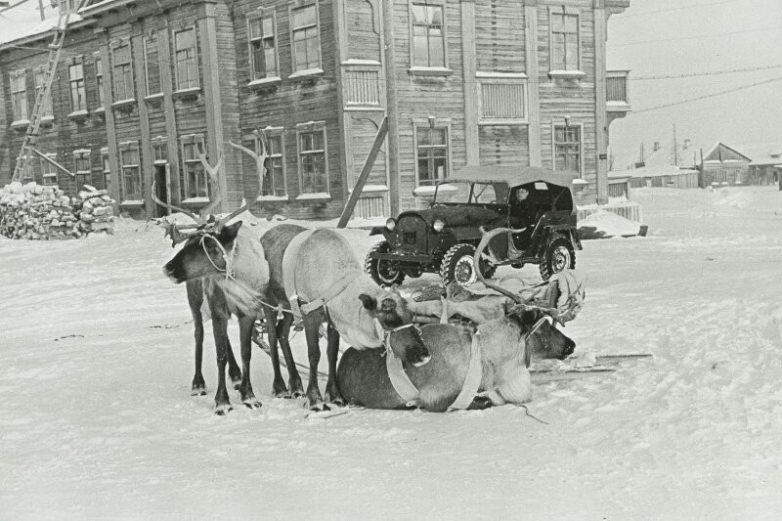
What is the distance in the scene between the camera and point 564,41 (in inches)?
982

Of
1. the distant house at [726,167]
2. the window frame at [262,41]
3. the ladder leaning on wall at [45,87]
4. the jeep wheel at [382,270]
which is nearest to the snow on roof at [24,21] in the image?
the ladder leaning on wall at [45,87]

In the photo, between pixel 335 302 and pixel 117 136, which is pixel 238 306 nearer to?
pixel 335 302

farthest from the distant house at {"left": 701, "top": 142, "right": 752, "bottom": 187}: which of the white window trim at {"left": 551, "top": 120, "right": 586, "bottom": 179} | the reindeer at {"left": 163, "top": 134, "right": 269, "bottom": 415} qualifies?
the reindeer at {"left": 163, "top": 134, "right": 269, "bottom": 415}

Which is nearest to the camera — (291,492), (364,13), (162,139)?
(291,492)

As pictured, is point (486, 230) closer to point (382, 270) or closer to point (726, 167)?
point (382, 270)

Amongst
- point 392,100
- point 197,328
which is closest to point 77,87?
point 392,100

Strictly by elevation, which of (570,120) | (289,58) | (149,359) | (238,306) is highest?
(289,58)

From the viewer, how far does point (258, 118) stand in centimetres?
2436

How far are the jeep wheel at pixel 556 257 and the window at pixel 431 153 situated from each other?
25.5ft

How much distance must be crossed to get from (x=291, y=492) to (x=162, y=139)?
2397 cm

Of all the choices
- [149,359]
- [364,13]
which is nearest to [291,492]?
[149,359]

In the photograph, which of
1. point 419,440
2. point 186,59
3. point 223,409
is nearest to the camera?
point 419,440

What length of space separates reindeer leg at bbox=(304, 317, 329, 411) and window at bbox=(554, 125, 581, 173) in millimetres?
19039

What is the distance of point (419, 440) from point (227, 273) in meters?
2.19
